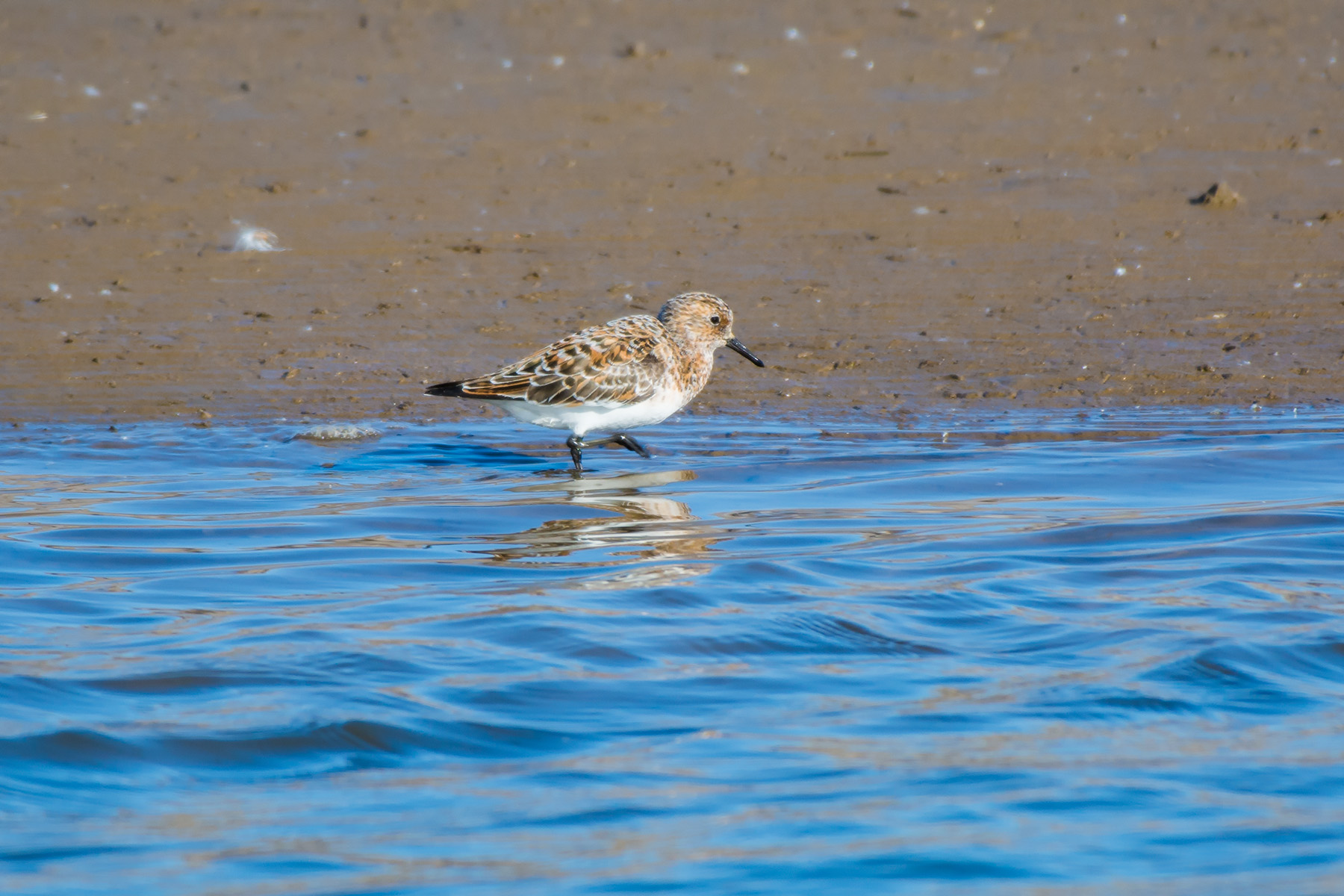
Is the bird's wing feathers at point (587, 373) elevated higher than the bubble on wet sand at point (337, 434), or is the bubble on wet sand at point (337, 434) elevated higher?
the bird's wing feathers at point (587, 373)

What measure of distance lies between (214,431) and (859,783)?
226 inches

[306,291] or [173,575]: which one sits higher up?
[306,291]

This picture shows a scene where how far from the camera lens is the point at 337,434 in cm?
934

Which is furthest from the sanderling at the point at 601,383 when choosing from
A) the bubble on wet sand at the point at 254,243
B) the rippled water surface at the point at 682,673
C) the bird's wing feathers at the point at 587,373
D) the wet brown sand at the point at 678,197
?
the bubble on wet sand at the point at 254,243

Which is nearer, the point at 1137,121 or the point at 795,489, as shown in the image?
the point at 795,489

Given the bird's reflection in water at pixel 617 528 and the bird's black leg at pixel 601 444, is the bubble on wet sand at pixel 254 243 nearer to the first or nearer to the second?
the bird's black leg at pixel 601 444

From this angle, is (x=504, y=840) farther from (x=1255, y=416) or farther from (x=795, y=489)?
(x=1255, y=416)

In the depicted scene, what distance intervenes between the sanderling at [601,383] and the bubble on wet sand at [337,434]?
0.75 metres

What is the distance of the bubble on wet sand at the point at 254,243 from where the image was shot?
1212 cm

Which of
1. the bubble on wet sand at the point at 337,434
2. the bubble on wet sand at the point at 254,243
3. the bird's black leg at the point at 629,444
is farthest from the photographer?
the bubble on wet sand at the point at 254,243

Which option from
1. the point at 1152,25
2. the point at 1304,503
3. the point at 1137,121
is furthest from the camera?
the point at 1152,25

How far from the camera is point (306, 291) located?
11.6 m

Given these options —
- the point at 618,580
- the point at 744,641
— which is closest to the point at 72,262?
the point at 618,580

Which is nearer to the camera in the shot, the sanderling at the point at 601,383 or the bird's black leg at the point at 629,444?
the sanderling at the point at 601,383
